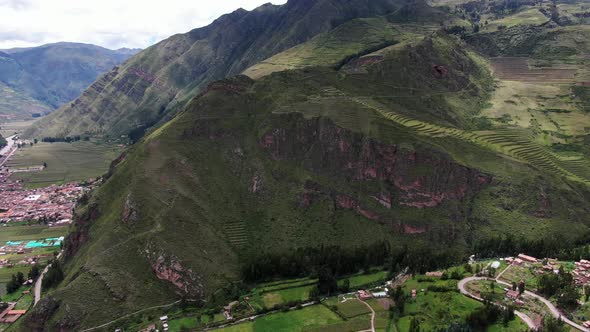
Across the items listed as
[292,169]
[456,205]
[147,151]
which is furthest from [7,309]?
[456,205]

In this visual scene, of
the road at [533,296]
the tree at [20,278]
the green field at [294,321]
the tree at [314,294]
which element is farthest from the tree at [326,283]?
the tree at [20,278]

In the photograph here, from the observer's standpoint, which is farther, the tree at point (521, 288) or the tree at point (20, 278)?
the tree at point (20, 278)

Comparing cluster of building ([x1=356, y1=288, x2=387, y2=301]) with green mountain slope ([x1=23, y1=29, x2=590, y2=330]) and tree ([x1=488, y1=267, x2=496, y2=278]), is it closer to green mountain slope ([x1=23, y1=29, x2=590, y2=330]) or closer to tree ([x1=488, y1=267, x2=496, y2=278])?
green mountain slope ([x1=23, y1=29, x2=590, y2=330])

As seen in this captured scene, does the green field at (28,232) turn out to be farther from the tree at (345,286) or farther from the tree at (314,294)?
the tree at (345,286)

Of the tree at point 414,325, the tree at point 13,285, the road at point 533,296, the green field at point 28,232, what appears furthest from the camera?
the green field at point 28,232

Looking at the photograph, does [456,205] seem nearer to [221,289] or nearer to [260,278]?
[260,278]

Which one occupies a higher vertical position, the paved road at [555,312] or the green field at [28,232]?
the paved road at [555,312]

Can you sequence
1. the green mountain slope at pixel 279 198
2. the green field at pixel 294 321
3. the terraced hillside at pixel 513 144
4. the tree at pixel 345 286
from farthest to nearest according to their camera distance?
1. the terraced hillside at pixel 513 144
2. the tree at pixel 345 286
3. the green mountain slope at pixel 279 198
4. the green field at pixel 294 321

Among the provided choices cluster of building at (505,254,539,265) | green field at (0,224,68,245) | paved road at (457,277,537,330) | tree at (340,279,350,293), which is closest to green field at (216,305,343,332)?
tree at (340,279,350,293)
